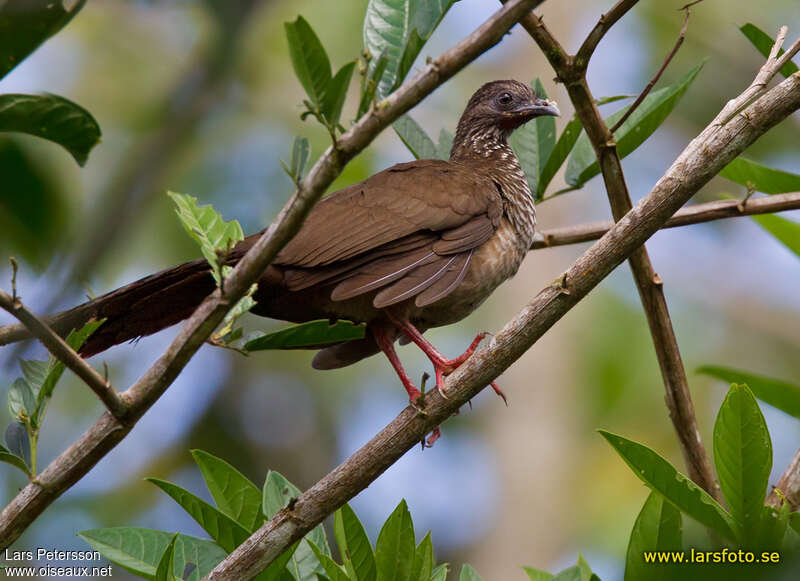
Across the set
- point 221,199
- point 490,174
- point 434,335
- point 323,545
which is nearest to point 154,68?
point 221,199

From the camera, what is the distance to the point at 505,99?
516 centimetres

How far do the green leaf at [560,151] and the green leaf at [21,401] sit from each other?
2.16 meters

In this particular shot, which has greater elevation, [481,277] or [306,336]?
[481,277]

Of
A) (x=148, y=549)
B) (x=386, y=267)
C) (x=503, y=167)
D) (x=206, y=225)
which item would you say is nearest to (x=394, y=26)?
(x=206, y=225)

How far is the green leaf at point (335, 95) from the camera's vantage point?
6.92 ft

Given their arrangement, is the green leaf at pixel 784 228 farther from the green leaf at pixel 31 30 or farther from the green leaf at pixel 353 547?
the green leaf at pixel 31 30

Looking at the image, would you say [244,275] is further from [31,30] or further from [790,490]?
[790,490]

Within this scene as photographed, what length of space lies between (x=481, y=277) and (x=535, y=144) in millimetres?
741

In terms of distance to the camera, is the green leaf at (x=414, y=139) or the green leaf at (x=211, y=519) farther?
the green leaf at (x=414, y=139)

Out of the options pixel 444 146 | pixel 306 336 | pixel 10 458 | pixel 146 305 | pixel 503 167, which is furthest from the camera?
pixel 503 167

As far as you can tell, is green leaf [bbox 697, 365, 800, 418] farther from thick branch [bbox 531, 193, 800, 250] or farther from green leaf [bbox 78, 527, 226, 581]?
green leaf [bbox 78, 527, 226, 581]

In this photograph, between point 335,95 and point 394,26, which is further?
point 394,26

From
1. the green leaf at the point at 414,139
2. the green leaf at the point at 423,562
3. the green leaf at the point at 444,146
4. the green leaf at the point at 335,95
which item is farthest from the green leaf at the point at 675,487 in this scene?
the green leaf at the point at 444,146

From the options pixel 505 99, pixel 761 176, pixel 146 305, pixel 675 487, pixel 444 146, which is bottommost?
pixel 675 487
